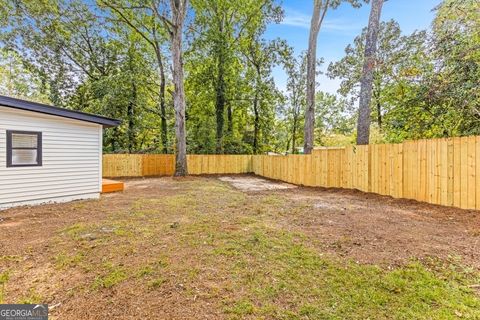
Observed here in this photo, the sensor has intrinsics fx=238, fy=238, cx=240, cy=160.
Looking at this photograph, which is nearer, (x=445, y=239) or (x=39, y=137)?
(x=445, y=239)

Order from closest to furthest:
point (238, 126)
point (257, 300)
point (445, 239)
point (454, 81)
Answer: point (257, 300) < point (445, 239) < point (454, 81) < point (238, 126)

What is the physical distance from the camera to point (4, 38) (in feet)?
45.4

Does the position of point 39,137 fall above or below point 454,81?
below

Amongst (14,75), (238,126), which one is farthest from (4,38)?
(238,126)

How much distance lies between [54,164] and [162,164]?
8721mm

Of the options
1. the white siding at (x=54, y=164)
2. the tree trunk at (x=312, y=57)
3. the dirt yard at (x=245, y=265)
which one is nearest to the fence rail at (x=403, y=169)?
the dirt yard at (x=245, y=265)

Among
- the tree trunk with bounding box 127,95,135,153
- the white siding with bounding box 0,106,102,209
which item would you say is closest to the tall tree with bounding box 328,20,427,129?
the white siding with bounding box 0,106,102,209

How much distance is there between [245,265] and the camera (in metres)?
2.61

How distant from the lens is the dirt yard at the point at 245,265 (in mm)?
1926

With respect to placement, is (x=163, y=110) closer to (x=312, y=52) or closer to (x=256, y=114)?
(x=256, y=114)

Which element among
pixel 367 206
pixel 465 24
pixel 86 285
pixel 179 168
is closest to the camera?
pixel 86 285

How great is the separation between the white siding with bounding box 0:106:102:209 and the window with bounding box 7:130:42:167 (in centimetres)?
8

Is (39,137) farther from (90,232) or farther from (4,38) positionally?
(4,38)

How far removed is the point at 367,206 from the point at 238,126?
49.0ft
